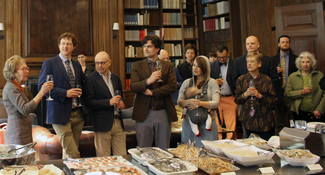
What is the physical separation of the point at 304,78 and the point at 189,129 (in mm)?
2170

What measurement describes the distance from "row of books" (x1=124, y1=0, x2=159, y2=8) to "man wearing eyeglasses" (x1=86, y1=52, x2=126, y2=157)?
15.3ft

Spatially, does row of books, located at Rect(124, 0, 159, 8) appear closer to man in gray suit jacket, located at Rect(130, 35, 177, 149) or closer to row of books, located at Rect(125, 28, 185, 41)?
row of books, located at Rect(125, 28, 185, 41)

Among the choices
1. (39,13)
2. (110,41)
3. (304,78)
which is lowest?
(304,78)

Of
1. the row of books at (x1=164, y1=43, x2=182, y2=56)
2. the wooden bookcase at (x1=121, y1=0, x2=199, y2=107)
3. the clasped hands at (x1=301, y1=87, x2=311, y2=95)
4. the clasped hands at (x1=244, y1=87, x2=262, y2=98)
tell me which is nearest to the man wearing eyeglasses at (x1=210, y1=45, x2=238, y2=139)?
the clasped hands at (x1=301, y1=87, x2=311, y2=95)

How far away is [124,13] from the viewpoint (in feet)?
24.6

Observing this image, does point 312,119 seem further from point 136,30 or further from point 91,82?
point 136,30

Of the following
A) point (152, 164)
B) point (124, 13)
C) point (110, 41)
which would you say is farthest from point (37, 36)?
point (152, 164)

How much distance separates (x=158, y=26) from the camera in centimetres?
760

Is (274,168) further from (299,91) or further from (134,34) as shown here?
(134,34)

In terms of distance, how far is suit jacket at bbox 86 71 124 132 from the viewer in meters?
2.86

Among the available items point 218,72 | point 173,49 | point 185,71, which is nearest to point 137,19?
point 173,49

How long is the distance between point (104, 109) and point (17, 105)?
2.59 feet

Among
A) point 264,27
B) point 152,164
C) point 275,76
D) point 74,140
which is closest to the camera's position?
point 152,164

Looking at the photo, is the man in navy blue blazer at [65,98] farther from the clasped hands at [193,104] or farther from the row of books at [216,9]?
the row of books at [216,9]
